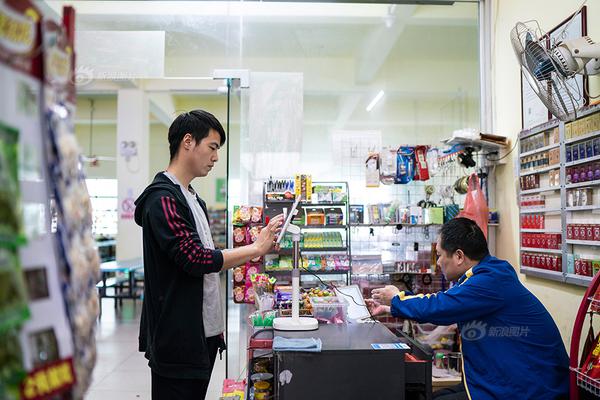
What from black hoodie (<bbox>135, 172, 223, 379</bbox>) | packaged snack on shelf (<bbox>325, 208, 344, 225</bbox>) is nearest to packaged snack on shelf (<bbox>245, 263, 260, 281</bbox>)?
packaged snack on shelf (<bbox>325, 208, 344, 225</bbox>)

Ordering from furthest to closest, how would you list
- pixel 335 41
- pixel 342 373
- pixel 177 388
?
pixel 335 41 < pixel 177 388 < pixel 342 373

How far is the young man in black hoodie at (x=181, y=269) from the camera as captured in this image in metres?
1.62

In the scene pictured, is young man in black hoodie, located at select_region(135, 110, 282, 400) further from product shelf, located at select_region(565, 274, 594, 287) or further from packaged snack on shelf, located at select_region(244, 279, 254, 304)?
product shelf, located at select_region(565, 274, 594, 287)

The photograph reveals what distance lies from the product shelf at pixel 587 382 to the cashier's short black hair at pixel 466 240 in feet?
1.75

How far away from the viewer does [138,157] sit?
400cm

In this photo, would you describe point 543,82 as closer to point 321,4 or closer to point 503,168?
point 503,168

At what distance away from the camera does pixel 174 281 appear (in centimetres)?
167

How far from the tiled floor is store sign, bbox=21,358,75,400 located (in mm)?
3133

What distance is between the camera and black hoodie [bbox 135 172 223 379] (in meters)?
1.61

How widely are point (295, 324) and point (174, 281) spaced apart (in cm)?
53

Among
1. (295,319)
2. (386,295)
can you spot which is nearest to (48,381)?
(295,319)

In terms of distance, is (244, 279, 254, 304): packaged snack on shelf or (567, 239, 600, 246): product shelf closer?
(567, 239, 600, 246): product shelf

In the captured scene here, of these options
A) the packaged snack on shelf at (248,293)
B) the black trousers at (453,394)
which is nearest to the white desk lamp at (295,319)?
the black trousers at (453,394)

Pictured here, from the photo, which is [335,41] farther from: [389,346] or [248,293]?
[389,346]
